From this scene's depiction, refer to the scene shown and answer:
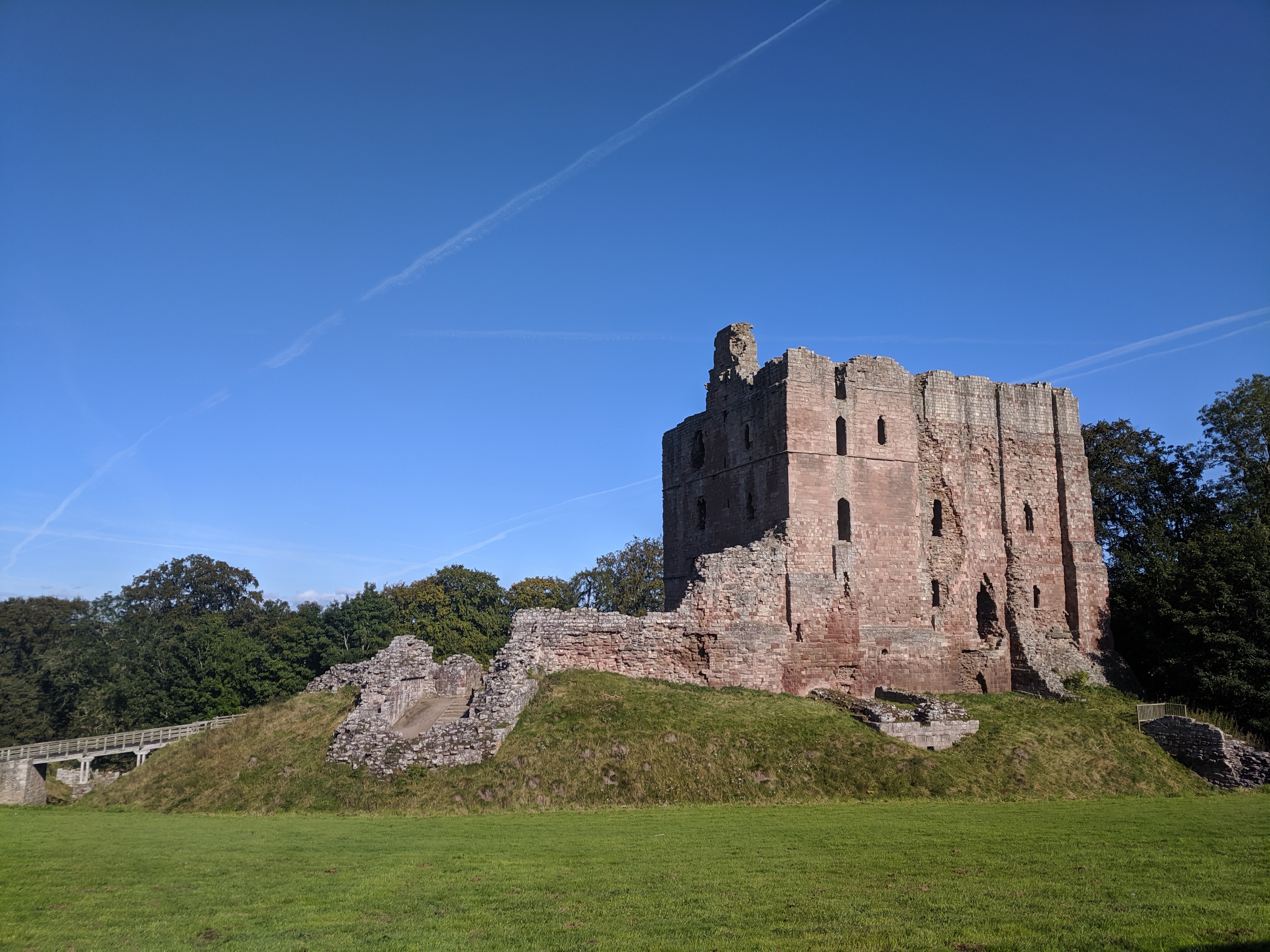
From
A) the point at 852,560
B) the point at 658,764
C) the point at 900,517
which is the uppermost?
the point at 900,517

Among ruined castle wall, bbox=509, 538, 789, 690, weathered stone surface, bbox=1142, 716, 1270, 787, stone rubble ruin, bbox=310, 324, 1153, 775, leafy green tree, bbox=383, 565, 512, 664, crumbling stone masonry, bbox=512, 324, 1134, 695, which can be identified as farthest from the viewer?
leafy green tree, bbox=383, 565, 512, 664

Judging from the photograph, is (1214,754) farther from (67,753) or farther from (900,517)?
(67,753)

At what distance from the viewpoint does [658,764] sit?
1862 cm

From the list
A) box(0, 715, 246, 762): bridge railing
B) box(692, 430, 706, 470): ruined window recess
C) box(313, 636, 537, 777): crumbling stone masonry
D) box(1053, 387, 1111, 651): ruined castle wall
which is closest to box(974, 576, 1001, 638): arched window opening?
box(1053, 387, 1111, 651): ruined castle wall

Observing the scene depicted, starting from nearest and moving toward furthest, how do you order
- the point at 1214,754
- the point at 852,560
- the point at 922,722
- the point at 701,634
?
the point at 922,722
the point at 1214,754
the point at 701,634
the point at 852,560

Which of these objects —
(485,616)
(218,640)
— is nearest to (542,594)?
(485,616)

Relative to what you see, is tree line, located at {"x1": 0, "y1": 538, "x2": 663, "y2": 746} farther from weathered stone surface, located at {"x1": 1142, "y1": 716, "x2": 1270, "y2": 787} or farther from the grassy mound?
weathered stone surface, located at {"x1": 1142, "y1": 716, "x2": 1270, "y2": 787}

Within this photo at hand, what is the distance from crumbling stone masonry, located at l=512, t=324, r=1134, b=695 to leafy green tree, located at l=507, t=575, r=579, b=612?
25855mm

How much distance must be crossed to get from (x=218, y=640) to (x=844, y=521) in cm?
3627

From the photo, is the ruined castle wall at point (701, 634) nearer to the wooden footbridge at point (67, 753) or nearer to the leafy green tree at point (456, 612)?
the wooden footbridge at point (67, 753)

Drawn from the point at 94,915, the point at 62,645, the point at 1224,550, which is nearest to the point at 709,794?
the point at 94,915

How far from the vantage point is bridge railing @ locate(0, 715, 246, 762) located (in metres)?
31.6

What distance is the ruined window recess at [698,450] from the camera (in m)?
31.4

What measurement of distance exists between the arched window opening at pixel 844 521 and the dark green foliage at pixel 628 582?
2700 centimetres
